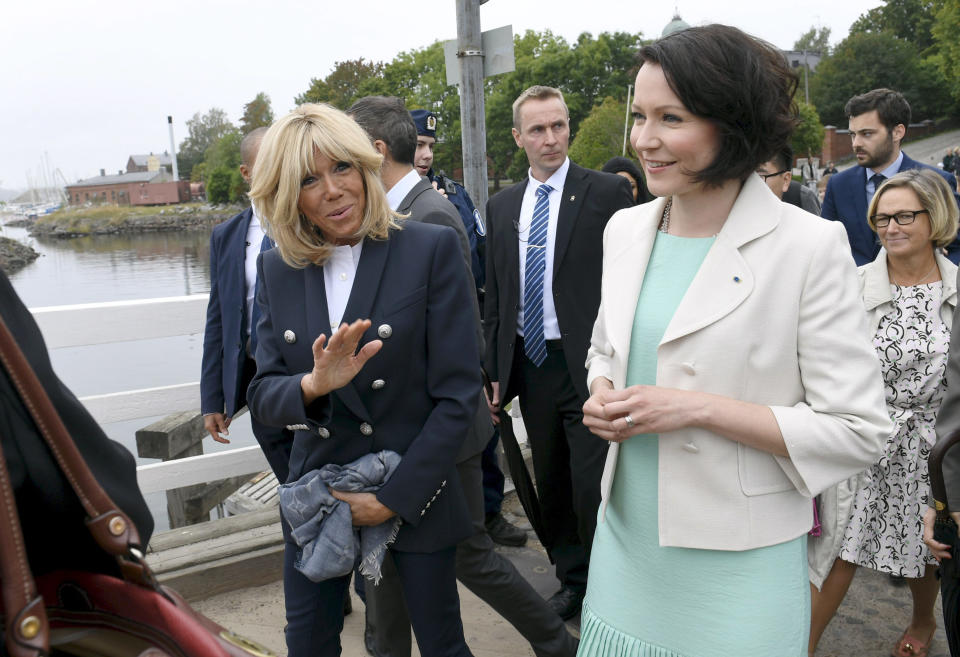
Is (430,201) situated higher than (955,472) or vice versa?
(430,201)

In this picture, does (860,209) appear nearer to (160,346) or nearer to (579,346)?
(579,346)

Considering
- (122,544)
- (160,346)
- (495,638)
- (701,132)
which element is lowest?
(160,346)

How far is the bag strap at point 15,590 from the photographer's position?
0.96m

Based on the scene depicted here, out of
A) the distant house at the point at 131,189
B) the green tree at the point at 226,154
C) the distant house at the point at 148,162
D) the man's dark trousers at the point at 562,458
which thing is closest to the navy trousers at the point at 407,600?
the man's dark trousers at the point at 562,458

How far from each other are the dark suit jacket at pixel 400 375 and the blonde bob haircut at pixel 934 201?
6.80 feet

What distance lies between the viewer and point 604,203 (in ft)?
11.9

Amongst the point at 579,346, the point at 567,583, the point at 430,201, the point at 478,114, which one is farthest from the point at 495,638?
the point at 478,114

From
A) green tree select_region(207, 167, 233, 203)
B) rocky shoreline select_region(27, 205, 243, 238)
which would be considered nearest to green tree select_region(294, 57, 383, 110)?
rocky shoreline select_region(27, 205, 243, 238)

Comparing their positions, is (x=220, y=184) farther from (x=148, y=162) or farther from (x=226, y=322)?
(x=226, y=322)

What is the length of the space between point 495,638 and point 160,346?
14.4 meters

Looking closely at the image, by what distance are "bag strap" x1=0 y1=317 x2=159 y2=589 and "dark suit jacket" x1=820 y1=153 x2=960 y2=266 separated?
15.0 ft

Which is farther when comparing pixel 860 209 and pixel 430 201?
pixel 860 209

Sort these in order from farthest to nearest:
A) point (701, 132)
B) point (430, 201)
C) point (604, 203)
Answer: point (604, 203)
point (430, 201)
point (701, 132)

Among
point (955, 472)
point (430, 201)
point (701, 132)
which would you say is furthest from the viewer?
point (430, 201)
